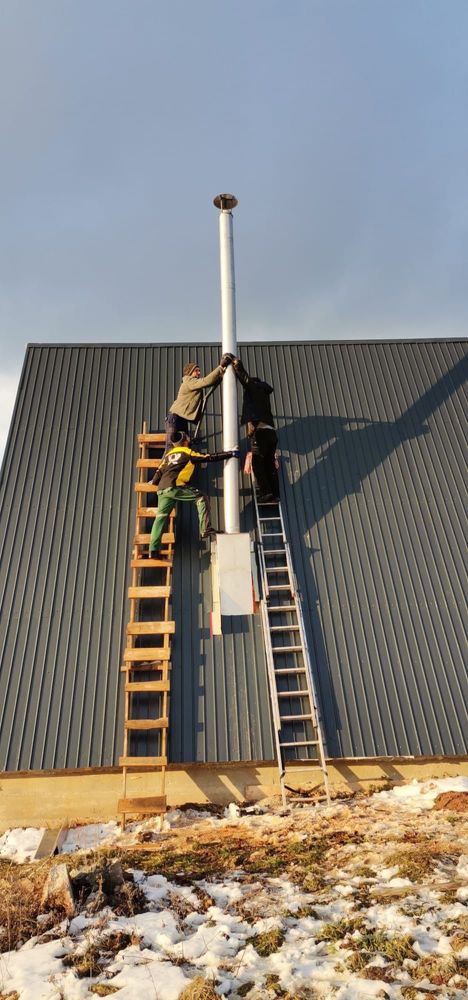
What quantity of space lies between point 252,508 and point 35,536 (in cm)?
454

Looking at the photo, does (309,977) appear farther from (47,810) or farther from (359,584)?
(359,584)

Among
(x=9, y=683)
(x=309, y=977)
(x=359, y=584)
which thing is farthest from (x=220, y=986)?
(x=359, y=584)

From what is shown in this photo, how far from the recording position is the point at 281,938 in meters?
4.70

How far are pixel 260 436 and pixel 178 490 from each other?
7.27 ft

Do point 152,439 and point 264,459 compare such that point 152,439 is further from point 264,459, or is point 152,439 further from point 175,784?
point 175,784

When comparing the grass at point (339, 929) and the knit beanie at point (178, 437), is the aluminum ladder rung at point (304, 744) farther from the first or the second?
the knit beanie at point (178, 437)

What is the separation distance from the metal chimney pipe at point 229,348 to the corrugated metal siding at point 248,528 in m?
0.74

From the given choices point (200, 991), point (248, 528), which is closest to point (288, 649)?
point (248, 528)

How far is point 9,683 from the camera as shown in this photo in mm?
10219

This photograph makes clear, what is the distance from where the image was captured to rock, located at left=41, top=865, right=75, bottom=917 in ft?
16.9

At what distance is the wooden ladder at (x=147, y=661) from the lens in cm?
923

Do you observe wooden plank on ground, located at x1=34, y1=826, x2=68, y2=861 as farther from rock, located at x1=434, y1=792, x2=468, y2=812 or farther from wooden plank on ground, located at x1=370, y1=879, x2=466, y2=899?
rock, located at x1=434, y1=792, x2=468, y2=812

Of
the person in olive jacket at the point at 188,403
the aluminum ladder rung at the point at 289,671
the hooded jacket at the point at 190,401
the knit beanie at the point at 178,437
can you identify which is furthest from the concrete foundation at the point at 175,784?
the hooded jacket at the point at 190,401

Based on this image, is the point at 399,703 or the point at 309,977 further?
the point at 399,703
